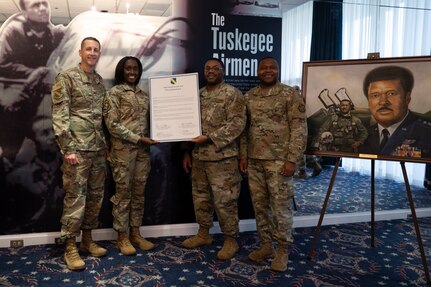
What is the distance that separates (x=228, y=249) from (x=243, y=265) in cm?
21

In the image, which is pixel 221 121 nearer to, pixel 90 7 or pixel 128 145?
pixel 128 145

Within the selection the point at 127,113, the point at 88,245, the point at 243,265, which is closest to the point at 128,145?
the point at 127,113

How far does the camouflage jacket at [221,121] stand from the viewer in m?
2.83

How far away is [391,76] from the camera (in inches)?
105

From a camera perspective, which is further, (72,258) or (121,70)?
(121,70)

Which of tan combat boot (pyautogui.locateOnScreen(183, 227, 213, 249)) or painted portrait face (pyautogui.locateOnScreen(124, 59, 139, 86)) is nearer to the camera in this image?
painted portrait face (pyautogui.locateOnScreen(124, 59, 139, 86))

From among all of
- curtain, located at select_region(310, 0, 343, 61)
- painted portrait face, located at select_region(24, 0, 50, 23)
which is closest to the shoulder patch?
curtain, located at select_region(310, 0, 343, 61)

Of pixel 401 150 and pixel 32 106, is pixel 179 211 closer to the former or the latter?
pixel 32 106

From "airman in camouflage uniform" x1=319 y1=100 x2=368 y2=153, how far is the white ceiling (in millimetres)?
1675

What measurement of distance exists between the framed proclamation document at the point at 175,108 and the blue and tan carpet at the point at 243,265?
977 mm

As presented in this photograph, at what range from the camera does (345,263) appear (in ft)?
9.29

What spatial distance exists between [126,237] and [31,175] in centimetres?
96

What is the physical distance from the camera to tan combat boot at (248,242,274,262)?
285 cm

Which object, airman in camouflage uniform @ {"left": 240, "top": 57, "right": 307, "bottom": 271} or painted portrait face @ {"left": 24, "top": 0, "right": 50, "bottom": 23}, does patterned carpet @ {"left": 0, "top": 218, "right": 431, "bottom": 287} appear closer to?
airman in camouflage uniform @ {"left": 240, "top": 57, "right": 307, "bottom": 271}
